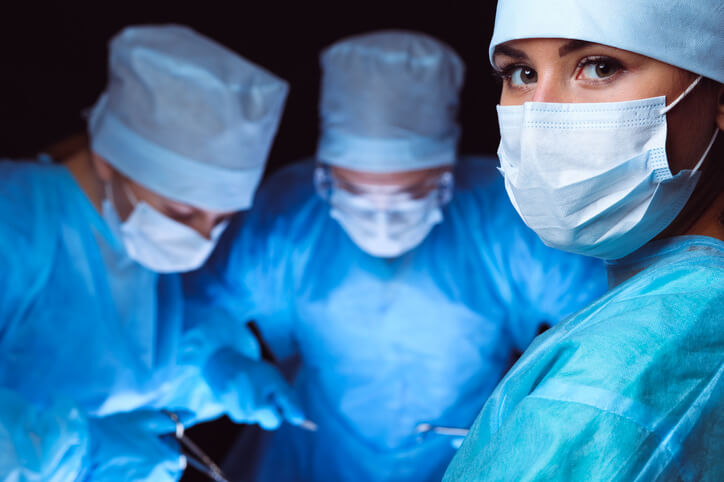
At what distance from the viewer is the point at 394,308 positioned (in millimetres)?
2059

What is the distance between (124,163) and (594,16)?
4.27 ft

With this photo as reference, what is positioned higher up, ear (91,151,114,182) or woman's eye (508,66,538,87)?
woman's eye (508,66,538,87)

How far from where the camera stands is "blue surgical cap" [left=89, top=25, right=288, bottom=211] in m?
1.70

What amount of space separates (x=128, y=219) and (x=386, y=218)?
0.72m

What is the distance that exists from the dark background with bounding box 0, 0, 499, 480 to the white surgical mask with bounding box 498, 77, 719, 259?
1744 millimetres

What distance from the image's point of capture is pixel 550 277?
6.41ft

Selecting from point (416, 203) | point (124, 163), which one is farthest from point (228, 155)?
point (416, 203)

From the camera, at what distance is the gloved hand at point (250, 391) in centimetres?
194

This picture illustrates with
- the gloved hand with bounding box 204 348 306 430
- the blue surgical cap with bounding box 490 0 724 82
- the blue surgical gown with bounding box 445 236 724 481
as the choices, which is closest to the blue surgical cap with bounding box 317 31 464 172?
the gloved hand with bounding box 204 348 306 430

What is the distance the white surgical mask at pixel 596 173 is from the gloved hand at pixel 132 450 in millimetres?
1053

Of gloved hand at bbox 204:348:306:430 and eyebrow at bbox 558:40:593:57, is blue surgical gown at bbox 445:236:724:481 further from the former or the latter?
gloved hand at bbox 204:348:306:430

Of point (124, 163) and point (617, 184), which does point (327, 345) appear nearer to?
point (124, 163)

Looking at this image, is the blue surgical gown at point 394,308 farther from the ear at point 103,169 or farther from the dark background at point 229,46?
the dark background at point 229,46

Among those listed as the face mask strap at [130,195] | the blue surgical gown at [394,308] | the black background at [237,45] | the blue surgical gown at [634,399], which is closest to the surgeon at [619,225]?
the blue surgical gown at [634,399]
